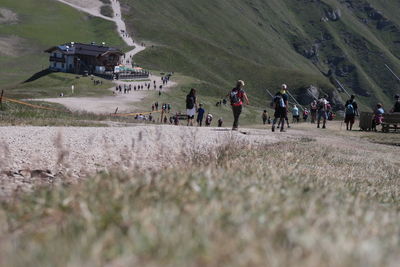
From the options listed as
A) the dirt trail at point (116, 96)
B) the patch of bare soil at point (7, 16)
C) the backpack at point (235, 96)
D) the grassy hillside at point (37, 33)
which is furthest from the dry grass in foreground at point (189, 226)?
the patch of bare soil at point (7, 16)

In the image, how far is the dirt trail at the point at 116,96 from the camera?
5764cm

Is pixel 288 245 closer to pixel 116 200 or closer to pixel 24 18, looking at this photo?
pixel 116 200

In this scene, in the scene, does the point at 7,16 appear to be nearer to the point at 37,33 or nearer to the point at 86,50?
the point at 37,33

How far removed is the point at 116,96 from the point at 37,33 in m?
74.4

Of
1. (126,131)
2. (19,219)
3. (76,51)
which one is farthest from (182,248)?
(76,51)

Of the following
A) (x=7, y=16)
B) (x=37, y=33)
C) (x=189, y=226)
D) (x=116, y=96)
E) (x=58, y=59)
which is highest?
(x=7, y=16)

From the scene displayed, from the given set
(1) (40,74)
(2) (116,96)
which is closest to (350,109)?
(2) (116,96)

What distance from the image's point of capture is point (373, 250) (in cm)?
356

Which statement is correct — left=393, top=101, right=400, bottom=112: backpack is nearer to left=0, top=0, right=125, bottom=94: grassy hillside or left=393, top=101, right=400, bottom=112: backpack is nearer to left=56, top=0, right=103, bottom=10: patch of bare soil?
left=0, top=0, right=125, bottom=94: grassy hillside

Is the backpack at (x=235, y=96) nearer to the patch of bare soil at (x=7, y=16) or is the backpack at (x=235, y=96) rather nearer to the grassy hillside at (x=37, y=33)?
the grassy hillside at (x=37, y=33)

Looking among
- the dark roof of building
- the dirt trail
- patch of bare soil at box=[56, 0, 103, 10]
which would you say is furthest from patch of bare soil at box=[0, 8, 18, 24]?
the dark roof of building

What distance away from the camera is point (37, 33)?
143625 millimetres

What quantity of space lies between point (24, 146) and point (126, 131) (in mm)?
5147

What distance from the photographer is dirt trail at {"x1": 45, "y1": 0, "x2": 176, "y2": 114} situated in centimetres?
5764
